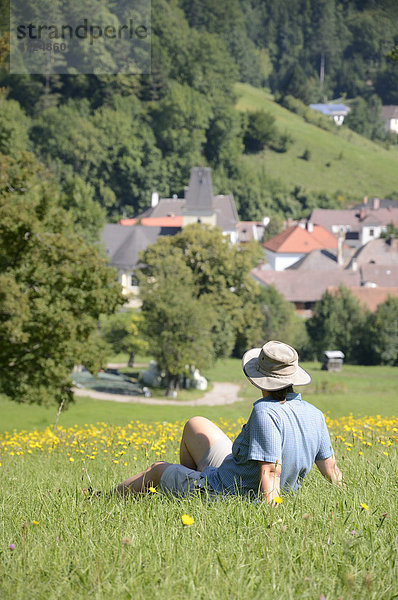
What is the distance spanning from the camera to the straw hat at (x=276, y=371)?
13.0 ft

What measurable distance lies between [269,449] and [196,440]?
840 millimetres

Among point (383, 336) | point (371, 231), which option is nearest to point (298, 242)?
point (371, 231)

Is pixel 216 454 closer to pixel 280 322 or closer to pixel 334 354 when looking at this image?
pixel 334 354

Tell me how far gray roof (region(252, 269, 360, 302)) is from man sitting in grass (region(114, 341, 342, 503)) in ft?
208

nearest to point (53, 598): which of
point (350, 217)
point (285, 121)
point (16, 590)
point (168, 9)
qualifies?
point (16, 590)

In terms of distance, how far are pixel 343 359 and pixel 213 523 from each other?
51107 mm

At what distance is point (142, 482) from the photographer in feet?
13.5

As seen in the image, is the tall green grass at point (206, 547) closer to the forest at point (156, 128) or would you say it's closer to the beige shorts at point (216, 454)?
the beige shorts at point (216, 454)

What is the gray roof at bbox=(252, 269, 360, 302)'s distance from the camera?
6781cm

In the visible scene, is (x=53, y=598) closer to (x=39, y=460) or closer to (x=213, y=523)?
(x=213, y=523)

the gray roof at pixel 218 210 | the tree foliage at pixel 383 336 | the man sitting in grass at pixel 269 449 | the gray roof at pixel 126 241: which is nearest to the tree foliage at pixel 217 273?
the tree foliage at pixel 383 336

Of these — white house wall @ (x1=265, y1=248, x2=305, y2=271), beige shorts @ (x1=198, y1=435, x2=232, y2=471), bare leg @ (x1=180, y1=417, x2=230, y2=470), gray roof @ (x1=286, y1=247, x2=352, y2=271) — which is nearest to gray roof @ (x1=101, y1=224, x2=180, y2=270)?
white house wall @ (x1=265, y1=248, x2=305, y2=271)

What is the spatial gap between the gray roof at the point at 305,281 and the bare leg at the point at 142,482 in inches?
2489

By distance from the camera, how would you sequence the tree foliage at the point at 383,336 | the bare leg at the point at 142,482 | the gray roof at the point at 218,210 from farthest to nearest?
the gray roof at the point at 218,210 → the tree foliage at the point at 383,336 → the bare leg at the point at 142,482
